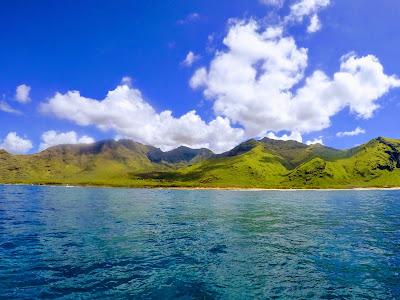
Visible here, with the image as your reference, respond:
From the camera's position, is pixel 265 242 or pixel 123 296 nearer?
pixel 123 296

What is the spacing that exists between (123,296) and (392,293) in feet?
64.8

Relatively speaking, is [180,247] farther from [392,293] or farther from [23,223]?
[23,223]

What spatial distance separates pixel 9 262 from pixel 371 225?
58688mm

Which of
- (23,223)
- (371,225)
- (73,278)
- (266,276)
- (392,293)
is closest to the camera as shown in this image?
(392,293)

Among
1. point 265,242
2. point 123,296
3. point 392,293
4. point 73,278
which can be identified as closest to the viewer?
point 123,296

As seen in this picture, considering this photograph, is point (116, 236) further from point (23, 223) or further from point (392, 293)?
point (392, 293)

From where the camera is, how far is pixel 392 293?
25844 mm

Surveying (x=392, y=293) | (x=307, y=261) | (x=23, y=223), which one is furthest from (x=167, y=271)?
(x=23, y=223)

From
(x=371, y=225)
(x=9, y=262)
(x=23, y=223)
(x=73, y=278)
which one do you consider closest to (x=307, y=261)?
(x=73, y=278)

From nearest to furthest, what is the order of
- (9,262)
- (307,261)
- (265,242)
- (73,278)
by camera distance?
(73,278) → (9,262) → (307,261) → (265,242)

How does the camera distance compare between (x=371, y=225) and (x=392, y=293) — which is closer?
(x=392, y=293)

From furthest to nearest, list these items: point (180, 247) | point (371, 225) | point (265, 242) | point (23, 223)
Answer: point (371, 225)
point (23, 223)
point (265, 242)
point (180, 247)

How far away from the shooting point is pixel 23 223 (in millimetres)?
59906

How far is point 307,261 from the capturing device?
115 ft
